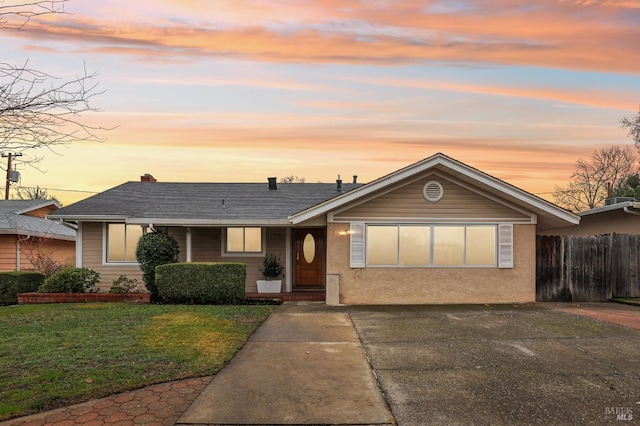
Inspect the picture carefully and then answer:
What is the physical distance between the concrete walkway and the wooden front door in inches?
271

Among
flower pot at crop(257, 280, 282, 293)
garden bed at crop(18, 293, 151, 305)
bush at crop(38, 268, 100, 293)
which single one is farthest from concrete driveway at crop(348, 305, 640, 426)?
bush at crop(38, 268, 100, 293)

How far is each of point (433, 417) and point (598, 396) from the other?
2.14m

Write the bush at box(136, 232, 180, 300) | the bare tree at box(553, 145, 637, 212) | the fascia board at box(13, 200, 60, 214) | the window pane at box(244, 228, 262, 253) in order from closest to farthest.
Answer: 1. the bush at box(136, 232, 180, 300)
2. the window pane at box(244, 228, 262, 253)
3. the fascia board at box(13, 200, 60, 214)
4. the bare tree at box(553, 145, 637, 212)

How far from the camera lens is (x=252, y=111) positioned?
14.8 metres

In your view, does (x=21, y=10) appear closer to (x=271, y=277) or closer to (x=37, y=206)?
(x=271, y=277)

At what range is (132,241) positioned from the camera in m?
14.6

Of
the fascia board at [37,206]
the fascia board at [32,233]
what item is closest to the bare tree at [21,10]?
the fascia board at [32,233]

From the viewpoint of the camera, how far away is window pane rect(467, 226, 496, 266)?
475 inches

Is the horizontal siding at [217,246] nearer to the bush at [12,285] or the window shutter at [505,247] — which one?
the bush at [12,285]

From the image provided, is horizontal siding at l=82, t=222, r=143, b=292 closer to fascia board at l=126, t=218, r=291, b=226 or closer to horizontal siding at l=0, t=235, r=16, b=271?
fascia board at l=126, t=218, r=291, b=226

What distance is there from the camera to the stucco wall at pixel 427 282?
11891 mm

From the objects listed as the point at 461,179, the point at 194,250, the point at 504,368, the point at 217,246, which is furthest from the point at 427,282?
the point at 194,250

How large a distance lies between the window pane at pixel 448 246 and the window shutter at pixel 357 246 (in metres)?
2.10

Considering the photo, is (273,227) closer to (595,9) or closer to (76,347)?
(76,347)
